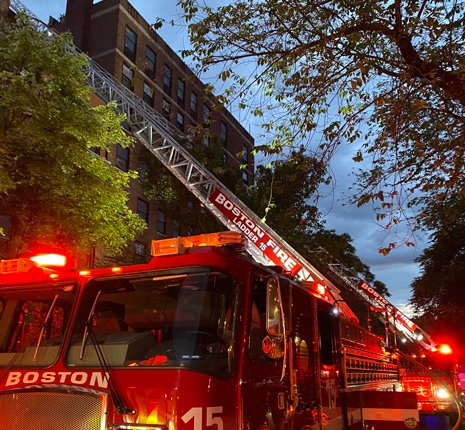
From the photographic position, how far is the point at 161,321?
3586 millimetres

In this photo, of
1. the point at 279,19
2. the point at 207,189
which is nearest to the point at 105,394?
the point at 279,19

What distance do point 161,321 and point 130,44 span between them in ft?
91.6

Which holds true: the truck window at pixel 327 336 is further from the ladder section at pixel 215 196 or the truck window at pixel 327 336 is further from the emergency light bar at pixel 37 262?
the emergency light bar at pixel 37 262

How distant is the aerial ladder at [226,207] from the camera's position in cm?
1049

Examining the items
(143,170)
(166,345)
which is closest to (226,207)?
(166,345)

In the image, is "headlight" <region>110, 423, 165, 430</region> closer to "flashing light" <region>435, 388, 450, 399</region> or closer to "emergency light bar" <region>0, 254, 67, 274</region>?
"emergency light bar" <region>0, 254, 67, 274</region>

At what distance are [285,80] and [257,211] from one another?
1396 centimetres

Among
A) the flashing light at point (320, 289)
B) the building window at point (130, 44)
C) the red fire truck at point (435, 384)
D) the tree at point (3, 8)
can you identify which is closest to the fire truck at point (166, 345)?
the flashing light at point (320, 289)

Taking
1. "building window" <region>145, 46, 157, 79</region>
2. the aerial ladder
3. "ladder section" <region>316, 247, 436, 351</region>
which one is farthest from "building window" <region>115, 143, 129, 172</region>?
"ladder section" <region>316, 247, 436, 351</region>

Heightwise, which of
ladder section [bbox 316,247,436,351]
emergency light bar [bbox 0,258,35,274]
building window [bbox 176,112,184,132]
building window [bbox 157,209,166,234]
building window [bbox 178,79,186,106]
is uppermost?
building window [bbox 178,79,186,106]

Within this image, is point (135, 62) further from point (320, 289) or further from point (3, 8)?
point (320, 289)

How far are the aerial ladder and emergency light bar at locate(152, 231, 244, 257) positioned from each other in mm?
4143

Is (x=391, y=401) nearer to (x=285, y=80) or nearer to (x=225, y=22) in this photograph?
(x=285, y=80)

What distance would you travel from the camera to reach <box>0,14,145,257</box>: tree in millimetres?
9344
